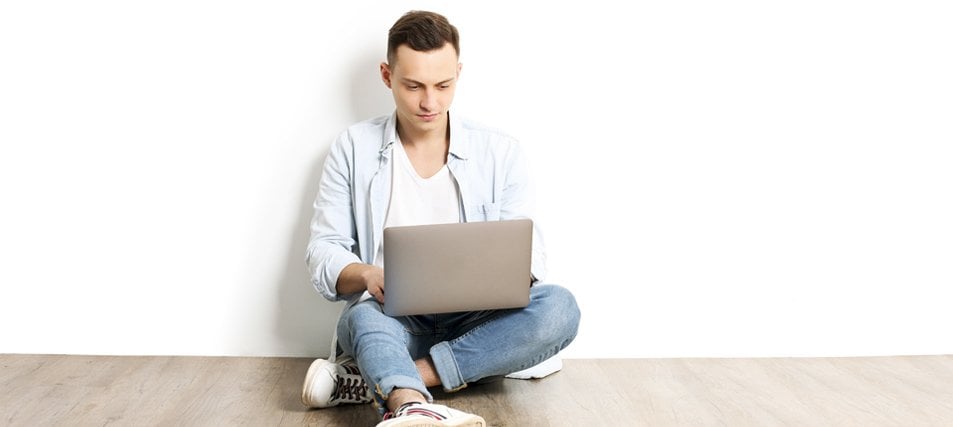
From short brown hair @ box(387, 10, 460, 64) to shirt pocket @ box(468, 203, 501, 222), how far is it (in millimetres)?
365

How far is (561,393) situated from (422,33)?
0.87 m

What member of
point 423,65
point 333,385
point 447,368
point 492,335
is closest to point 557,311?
point 492,335

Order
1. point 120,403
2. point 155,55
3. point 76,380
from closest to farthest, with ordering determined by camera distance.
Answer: point 120,403 → point 76,380 → point 155,55

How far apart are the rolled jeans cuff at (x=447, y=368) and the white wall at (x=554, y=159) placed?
495 mm

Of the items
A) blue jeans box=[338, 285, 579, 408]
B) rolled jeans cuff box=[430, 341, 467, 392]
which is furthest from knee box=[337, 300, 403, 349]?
rolled jeans cuff box=[430, 341, 467, 392]

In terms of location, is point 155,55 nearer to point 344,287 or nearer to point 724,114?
point 344,287

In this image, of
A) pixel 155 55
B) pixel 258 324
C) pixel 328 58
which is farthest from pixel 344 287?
pixel 155 55

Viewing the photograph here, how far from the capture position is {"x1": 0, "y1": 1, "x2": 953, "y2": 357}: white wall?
2471 mm

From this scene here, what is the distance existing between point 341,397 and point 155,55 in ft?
3.29

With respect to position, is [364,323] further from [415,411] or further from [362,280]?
[415,411]

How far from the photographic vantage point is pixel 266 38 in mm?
2469

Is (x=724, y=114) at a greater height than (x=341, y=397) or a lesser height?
greater

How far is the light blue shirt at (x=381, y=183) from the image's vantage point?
2.31 meters

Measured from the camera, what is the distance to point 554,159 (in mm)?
2537
